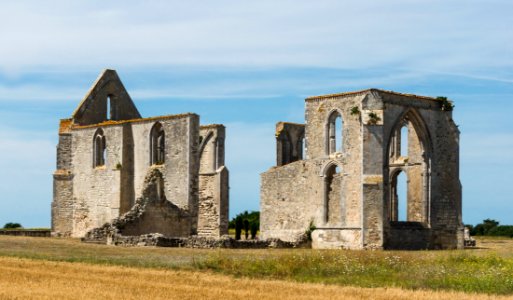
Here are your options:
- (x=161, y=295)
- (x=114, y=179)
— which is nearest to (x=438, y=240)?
(x=114, y=179)

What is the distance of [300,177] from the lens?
131 feet

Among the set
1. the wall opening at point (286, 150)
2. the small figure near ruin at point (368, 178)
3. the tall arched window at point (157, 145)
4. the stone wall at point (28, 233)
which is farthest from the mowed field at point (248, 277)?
the stone wall at point (28, 233)

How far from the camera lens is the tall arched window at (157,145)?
41.7 m

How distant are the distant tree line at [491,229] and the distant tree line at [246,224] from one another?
1646 cm

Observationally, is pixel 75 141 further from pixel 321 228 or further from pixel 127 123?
pixel 321 228

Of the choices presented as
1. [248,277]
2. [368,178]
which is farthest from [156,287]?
[368,178]

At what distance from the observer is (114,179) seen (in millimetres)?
43094

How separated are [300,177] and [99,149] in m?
11.3

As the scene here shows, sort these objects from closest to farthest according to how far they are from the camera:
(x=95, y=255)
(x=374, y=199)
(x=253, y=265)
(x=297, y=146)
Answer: (x=253, y=265) → (x=95, y=255) → (x=374, y=199) → (x=297, y=146)

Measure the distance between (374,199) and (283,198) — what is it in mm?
6013

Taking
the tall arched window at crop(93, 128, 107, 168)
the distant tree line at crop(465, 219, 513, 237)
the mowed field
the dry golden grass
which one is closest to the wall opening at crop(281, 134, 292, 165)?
the tall arched window at crop(93, 128, 107, 168)

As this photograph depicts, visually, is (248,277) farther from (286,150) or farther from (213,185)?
(286,150)

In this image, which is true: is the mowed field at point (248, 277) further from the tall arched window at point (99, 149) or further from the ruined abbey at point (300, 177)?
the tall arched window at point (99, 149)

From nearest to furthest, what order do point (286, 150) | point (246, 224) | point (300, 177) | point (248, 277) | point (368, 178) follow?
point (248, 277) → point (368, 178) → point (300, 177) → point (286, 150) → point (246, 224)
